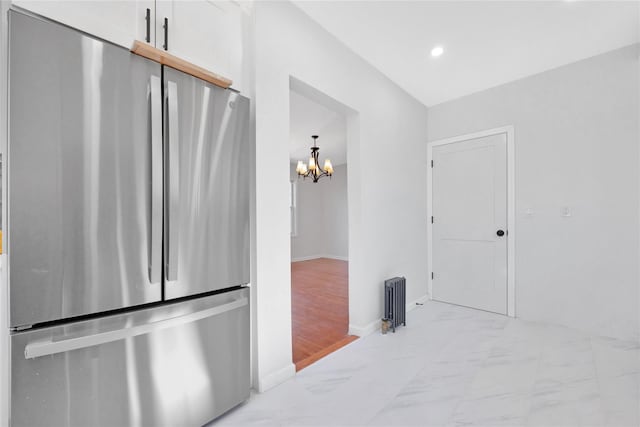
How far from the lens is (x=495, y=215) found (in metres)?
3.29

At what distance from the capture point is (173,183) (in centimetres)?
136

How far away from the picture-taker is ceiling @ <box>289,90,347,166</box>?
3.61 m

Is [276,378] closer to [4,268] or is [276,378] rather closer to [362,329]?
[362,329]

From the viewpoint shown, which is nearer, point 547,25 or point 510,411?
point 510,411

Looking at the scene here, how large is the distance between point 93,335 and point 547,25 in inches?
142

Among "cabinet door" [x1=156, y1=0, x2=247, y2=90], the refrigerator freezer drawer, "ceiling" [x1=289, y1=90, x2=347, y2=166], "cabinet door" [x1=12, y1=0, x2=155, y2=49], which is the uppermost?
"ceiling" [x1=289, y1=90, x2=347, y2=166]

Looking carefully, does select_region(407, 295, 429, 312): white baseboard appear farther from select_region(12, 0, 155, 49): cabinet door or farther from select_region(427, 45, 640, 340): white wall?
select_region(12, 0, 155, 49): cabinet door

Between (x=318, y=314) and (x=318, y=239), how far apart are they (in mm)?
4877

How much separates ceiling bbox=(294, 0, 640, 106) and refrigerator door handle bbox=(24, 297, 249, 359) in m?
2.19

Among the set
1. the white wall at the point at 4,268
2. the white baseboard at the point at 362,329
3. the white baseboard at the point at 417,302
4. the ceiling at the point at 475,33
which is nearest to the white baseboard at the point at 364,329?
the white baseboard at the point at 362,329

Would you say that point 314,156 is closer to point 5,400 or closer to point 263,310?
point 263,310

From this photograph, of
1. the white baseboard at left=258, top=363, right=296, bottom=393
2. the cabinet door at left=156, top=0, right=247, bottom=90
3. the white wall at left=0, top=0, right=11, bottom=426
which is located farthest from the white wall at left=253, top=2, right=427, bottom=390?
the white wall at left=0, top=0, right=11, bottom=426

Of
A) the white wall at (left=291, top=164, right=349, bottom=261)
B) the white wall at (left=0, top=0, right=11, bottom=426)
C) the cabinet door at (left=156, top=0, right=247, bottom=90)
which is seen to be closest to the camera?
the white wall at (left=0, top=0, right=11, bottom=426)

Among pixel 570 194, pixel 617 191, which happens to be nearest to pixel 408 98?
pixel 570 194
